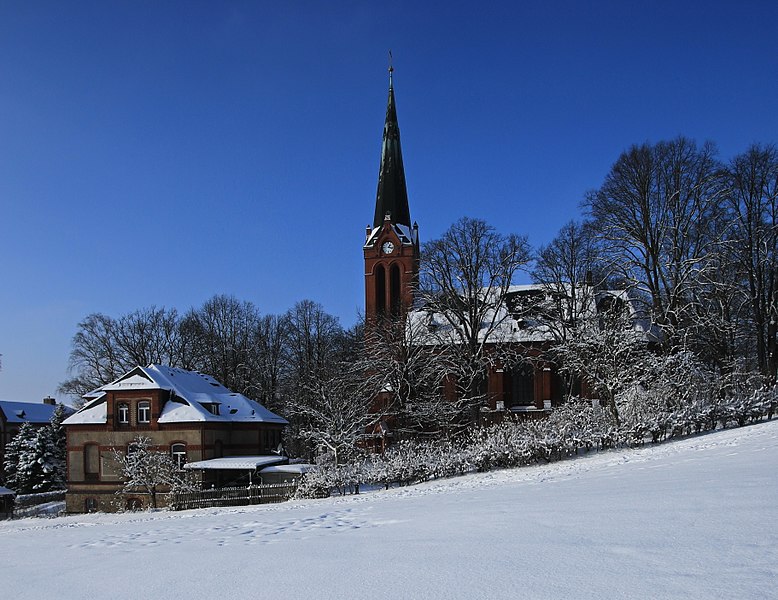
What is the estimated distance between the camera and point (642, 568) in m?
5.47

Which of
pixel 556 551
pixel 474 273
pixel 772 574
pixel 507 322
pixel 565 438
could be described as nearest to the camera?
pixel 772 574

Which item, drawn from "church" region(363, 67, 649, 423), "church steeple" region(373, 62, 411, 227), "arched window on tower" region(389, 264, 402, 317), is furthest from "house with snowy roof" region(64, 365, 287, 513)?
"church steeple" region(373, 62, 411, 227)

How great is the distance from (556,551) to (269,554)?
3478mm

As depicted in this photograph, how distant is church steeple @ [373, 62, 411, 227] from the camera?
50.5 metres

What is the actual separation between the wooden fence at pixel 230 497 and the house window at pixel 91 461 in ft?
40.1

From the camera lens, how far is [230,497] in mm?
26531

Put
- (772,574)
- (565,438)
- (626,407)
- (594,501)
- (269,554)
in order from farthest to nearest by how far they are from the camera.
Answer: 1. (626,407)
2. (565,438)
3. (594,501)
4. (269,554)
5. (772,574)

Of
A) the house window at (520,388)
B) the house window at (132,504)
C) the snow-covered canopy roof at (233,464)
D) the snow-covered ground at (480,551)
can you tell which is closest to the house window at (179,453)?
the snow-covered canopy roof at (233,464)

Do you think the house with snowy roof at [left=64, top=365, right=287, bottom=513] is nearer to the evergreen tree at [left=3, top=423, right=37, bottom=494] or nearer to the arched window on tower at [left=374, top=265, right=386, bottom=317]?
the evergreen tree at [left=3, top=423, right=37, bottom=494]

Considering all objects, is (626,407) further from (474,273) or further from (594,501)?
(594,501)

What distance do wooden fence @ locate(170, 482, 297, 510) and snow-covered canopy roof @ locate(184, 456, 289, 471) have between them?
6.75 meters

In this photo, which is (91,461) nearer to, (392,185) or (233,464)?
(233,464)

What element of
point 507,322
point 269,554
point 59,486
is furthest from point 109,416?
point 269,554

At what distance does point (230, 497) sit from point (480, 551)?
71.8 ft
